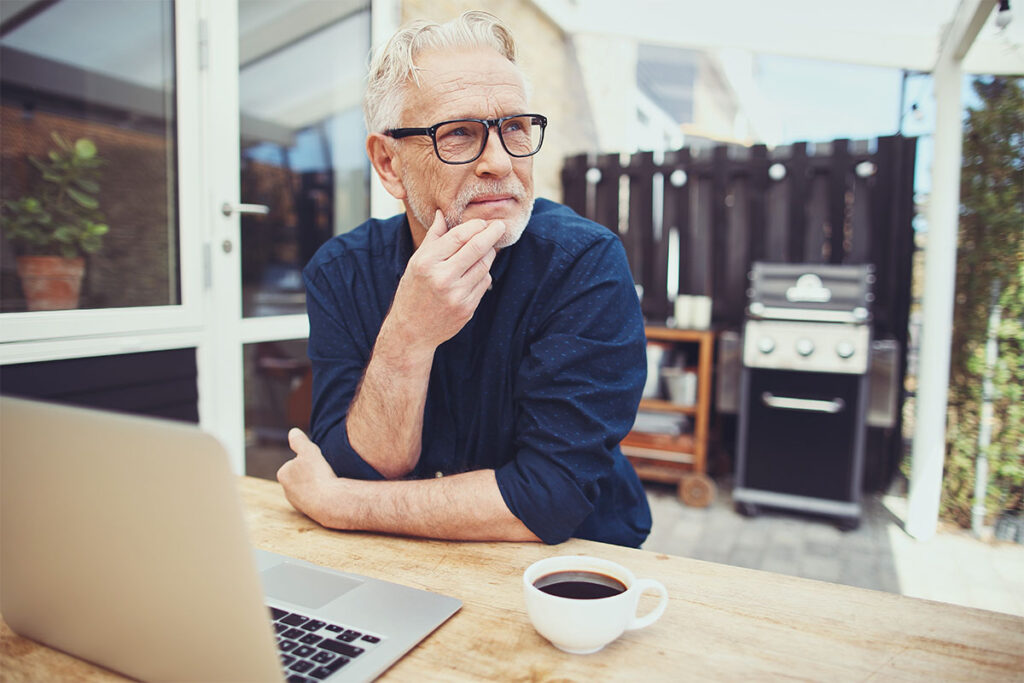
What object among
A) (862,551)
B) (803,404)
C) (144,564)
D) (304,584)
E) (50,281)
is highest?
(50,281)

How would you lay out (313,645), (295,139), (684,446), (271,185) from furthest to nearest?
(684,446) → (295,139) → (271,185) → (313,645)

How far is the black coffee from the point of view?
63 centimetres

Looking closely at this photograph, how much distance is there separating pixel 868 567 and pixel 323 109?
3.04 metres

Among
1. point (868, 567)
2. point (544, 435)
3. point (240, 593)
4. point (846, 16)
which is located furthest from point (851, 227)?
point (240, 593)

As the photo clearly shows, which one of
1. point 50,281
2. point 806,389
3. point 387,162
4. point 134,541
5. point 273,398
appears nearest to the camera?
point 134,541

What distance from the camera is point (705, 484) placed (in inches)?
136

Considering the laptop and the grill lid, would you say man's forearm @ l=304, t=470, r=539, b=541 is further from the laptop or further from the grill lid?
the grill lid

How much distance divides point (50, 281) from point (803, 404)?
9.85 feet

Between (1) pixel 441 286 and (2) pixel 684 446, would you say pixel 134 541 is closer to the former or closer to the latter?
(1) pixel 441 286

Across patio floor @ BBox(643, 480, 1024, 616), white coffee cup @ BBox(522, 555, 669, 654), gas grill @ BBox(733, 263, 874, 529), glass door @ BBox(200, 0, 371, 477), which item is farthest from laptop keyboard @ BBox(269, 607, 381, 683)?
gas grill @ BBox(733, 263, 874, 529)

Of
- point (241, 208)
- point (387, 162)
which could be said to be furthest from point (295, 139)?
point (387, 162)

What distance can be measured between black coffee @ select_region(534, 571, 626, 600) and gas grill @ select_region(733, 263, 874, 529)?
2.75 m

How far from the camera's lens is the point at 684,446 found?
3594 millimetres

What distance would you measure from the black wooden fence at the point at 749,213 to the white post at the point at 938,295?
1.94 ft
